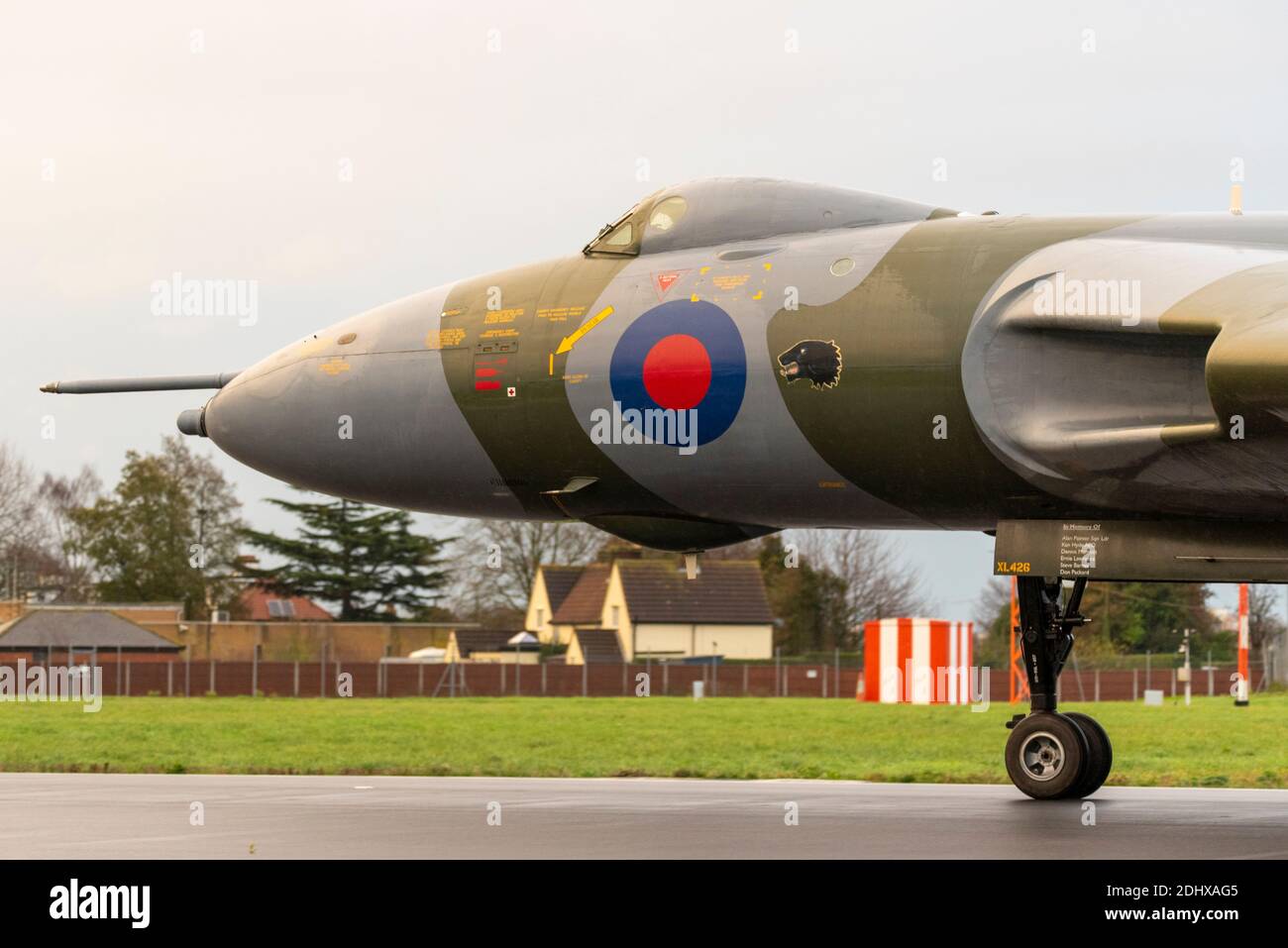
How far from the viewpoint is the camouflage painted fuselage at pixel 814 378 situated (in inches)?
454

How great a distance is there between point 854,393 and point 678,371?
4.48ft

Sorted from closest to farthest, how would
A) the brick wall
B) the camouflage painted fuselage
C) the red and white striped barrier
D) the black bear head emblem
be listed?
the camouflage painted fuselage, the black bear head emblem, the red and white striped barrier, the brick wall

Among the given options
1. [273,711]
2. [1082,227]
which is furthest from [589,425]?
[273,711]

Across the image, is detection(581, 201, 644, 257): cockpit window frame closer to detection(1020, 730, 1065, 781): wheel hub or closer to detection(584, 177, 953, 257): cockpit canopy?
detection(584, 177, 953, 257): cockpit canopy

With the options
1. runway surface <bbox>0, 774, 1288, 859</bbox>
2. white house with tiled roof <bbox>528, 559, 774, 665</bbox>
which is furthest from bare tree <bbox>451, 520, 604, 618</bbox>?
runway surface <bbox>0, 774, 1288, 859</bbox>

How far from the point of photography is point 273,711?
45.8m

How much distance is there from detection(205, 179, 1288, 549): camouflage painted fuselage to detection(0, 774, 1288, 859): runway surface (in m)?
2.29

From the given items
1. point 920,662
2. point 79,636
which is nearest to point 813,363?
point 920,662

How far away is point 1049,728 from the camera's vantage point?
554 inches

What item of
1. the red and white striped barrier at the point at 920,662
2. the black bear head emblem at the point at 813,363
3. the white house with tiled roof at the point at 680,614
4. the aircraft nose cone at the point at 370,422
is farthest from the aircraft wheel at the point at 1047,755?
the white house with tiled roof at the point at 680,614

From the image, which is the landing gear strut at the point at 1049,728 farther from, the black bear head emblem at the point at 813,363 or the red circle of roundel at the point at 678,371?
the red circle of roundel at the point at 678,371

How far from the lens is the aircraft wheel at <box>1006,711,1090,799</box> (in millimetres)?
13945
